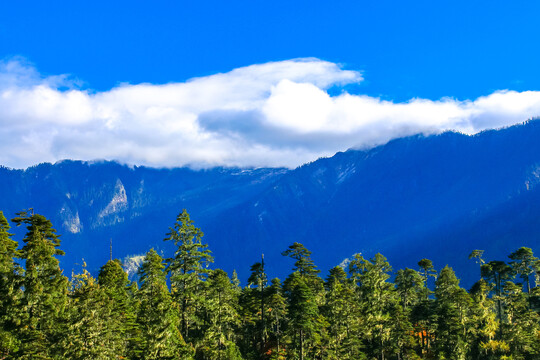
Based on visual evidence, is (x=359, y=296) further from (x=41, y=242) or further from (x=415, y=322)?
(x=41, y=242)

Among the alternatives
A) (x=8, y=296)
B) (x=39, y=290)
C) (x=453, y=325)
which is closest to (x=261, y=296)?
(x=453, y=325)

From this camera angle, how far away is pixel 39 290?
49031mm

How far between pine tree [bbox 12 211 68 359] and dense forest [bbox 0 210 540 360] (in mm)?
92

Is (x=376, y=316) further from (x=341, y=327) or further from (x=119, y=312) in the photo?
(x=119, y=312)

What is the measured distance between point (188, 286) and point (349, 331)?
108ft

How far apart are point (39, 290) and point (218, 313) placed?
127ft

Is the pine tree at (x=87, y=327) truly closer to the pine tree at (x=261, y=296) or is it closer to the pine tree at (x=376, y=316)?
the pine tree at (x=261, y=296)

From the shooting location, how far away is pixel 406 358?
95500 millimetres

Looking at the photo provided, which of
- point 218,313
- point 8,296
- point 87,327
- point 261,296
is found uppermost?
point 261,296

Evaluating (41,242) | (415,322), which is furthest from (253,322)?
(41,242)

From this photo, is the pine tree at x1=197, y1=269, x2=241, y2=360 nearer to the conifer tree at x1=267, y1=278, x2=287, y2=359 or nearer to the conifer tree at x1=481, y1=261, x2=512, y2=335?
the conifer tree at x1=267, y1=278, x2=287, y2=359

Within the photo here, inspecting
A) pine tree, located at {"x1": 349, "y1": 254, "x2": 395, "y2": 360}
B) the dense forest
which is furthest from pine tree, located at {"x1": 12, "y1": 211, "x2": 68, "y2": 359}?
pine tree, located at {"x1": 349, "y1": 254, "x2": 395, "y2": 360}

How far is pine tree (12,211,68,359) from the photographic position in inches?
1928

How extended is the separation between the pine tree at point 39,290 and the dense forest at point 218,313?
0.09 m
